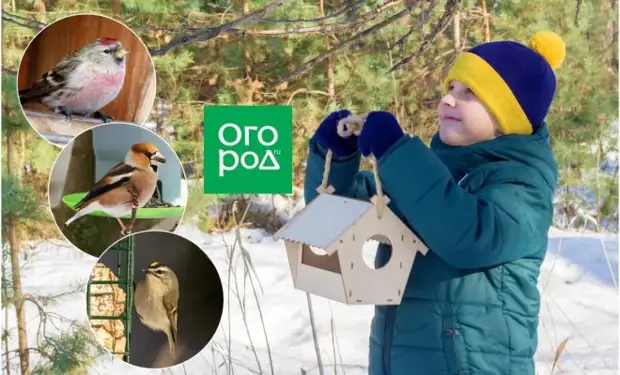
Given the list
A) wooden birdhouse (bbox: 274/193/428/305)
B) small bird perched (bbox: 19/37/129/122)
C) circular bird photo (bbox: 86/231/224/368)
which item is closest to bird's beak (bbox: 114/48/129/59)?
small bird perched (bbox: 19/37/129/122)

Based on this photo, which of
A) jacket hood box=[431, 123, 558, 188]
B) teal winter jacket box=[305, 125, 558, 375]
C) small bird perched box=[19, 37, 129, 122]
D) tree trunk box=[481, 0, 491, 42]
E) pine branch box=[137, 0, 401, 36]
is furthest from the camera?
tree trunk box=[481, 0, 491, 42]

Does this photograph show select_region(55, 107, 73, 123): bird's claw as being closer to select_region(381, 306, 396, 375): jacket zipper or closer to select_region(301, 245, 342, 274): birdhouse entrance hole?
select_region(301, 245, 342, 274): birdhouse entrance hole

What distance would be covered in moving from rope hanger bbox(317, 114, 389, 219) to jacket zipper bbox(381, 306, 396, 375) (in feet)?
0.52

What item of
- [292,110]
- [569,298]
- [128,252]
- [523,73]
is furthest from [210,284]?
[523,73]

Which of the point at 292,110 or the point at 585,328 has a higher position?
the point at 292,110

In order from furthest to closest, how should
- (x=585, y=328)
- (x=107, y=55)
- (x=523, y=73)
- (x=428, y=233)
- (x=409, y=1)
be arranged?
(x=585, y=328), (x=107, y=55), (x=409, y=1), (x=523, y=73), (x=428, y=233)

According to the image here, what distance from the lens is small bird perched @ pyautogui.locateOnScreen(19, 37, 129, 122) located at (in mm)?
1984

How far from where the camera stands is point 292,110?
7.20 feet

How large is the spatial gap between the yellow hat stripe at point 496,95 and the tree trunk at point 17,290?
1362 millimetres

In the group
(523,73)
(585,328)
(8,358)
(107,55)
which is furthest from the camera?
(585,328)

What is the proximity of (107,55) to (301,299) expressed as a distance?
87cm

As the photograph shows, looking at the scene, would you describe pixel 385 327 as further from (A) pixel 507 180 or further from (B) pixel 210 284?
(B) pixel 210 284

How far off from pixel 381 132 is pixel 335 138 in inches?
5.9

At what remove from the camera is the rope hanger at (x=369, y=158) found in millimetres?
1042
